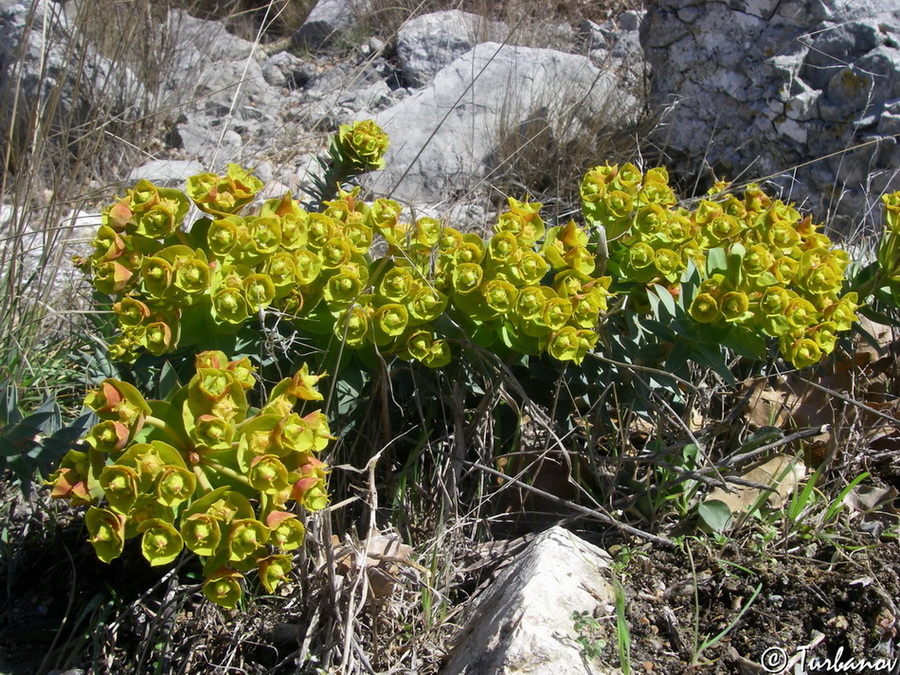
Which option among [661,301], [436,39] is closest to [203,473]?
[661,301]

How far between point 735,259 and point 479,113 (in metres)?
2.77

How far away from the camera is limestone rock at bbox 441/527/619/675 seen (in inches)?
54.1

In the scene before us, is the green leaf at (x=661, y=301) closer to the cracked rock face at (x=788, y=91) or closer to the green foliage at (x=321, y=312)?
the green foliage at (x=321, y=312)

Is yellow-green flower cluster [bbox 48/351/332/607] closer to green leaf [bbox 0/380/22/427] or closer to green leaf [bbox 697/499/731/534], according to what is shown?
green leaf [bbox 0/380/22/427]

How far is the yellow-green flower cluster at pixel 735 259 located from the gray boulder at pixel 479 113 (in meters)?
1.89

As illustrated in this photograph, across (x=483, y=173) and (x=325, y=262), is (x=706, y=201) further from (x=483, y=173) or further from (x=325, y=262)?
(x=483, y=173)

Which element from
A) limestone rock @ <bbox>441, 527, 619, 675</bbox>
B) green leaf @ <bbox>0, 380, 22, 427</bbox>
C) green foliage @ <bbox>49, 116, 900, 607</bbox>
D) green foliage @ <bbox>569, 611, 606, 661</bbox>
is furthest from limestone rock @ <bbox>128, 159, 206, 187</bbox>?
green foliage @ <bbox>569, 611, 606, 661</bbox>

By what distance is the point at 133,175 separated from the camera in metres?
4.07

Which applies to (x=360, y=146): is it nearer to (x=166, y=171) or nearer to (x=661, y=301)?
(x=661, y=301)

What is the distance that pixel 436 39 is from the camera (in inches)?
202

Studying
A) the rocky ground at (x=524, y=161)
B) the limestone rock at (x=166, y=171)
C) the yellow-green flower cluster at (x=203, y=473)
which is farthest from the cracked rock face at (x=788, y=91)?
the yellow-green flower cluster at (x=203, y=473)

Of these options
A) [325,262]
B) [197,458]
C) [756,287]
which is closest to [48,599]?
[197,458]

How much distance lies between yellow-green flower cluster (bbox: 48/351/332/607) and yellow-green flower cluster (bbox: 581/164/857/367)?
0.83m

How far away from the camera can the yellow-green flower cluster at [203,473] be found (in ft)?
4.23
